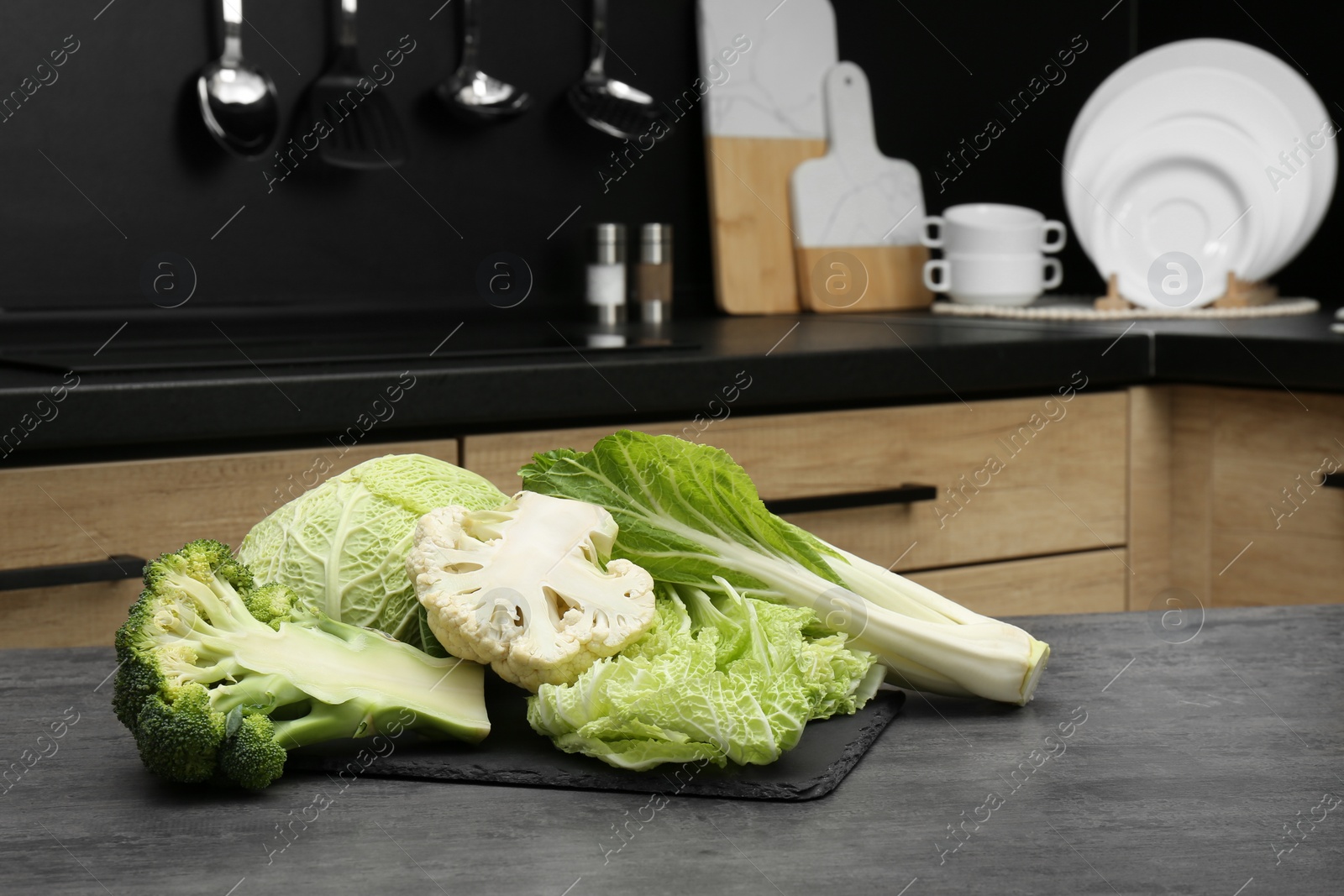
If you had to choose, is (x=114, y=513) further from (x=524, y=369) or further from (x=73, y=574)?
(x=524, y=369)

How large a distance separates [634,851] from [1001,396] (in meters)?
1.51

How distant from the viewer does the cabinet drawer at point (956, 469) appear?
5.75 ft

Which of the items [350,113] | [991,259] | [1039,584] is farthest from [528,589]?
[991,259]

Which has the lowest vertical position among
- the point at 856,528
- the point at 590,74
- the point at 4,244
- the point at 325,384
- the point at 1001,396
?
the point at 856,528

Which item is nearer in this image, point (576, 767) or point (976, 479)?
point (576, 767)

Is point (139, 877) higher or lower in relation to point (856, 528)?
higher

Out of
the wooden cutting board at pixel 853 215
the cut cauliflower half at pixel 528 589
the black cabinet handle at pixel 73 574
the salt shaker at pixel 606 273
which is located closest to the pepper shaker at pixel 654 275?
the salt shaker at pixel 606 273

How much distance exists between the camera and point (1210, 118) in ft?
7.41

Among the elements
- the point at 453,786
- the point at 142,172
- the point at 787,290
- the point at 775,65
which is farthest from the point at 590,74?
the point at 453,786

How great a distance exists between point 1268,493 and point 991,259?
687mm

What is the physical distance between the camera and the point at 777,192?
242cm

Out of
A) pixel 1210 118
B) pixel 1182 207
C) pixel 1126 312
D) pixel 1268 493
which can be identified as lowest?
pixel 1268 493

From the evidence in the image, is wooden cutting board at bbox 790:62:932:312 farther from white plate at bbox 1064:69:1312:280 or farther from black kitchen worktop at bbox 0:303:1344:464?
white plate at bbox 1064:69:1312:280

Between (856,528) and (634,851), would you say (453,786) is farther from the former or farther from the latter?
(856,528)
